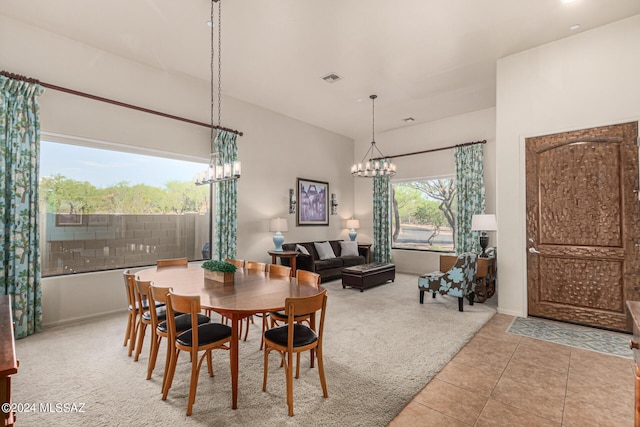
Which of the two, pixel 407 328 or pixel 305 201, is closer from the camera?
pixel 407 328

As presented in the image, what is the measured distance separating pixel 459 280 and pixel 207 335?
139 inches

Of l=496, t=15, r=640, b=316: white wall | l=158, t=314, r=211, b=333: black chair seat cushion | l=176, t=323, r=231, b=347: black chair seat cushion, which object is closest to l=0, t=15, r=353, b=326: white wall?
l=158, t=314, r=211, b=333: black chair seat cushion

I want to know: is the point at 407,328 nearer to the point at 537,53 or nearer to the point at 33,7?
the point at 537,53

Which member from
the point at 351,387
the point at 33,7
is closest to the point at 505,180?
the point at 351,387

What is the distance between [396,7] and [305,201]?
14.5ft

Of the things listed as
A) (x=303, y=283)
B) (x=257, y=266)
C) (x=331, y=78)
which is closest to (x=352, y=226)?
(x=331, y=78)

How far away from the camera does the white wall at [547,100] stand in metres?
3.55

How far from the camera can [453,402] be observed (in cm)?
227

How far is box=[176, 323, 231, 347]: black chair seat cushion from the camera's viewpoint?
222 centimetres

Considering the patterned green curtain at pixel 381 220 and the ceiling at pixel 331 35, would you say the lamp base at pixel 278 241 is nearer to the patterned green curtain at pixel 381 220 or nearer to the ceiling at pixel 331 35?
the ceiling at pixel 331 35

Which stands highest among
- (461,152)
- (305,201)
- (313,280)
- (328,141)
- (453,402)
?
(328,141)

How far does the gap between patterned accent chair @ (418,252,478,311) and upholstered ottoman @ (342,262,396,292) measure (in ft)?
3.97

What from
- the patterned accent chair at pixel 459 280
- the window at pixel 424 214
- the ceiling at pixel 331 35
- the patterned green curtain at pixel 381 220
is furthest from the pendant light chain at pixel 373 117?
the patterned accent chair at pixel 459 280

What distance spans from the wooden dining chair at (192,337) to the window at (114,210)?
2.62 metres
